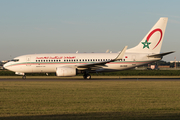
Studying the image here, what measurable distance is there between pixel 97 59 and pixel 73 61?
3249 mm

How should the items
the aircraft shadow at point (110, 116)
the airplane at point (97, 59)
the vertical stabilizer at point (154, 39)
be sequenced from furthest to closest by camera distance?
the vertical stabilizer at point (154, 39)
the airplane at point (97, 59)
the aircraft shadow at point (110, 116)

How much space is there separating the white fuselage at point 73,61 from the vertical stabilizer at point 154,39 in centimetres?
116

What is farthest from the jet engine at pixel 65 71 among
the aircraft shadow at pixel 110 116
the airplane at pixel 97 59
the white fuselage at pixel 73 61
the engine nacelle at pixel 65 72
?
the aircraft shadow at pixel 110 116

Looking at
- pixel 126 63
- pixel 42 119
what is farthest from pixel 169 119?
pixel 126 63

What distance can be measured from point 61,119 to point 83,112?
1.56m

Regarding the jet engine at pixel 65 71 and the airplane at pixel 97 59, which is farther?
the airplane at pixel 97 59

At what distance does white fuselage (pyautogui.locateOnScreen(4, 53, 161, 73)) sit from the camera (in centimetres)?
3422

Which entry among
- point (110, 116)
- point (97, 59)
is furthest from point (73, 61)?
point (110, 116)

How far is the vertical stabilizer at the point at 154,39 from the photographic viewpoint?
35219 mm

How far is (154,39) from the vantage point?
35.2 meters

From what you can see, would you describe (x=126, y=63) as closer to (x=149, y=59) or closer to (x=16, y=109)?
(x=149, y=59)

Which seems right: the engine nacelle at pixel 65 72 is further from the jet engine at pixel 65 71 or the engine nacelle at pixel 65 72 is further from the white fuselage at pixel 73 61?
the white fuselage at pixel 73 61

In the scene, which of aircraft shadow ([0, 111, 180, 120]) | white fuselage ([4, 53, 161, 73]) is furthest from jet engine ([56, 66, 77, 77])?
aircraft shadow ([0, 111, 180, 120])

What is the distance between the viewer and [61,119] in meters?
8.85
